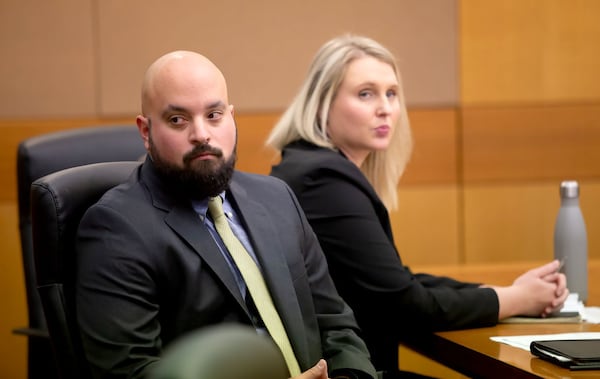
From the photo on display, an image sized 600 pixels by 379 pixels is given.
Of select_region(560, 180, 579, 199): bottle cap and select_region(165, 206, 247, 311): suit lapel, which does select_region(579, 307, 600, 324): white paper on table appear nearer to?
select_region(560, 180, 579, 199): bottle cap

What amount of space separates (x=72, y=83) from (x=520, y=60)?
2.13 meters

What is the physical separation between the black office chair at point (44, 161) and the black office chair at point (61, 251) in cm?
89

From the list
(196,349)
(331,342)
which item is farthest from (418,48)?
(196,349)

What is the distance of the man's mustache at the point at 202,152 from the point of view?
1.94 meters

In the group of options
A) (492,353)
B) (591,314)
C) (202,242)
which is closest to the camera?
(202,242)

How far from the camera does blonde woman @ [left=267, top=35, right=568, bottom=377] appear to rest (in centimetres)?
241

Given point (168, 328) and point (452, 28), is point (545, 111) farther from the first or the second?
point (168, 328)

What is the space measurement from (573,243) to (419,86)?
Result: 2.18 metres

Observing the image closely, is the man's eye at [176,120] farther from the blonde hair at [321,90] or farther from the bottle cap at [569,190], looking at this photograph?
the bottle cap at [569,190]

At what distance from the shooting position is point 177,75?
1.95m

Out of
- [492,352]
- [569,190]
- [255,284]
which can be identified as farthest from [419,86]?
[255,284]

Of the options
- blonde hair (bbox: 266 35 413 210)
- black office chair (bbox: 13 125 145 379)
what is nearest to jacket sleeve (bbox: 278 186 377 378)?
blonde hair (bbox: 266 35 413 210)

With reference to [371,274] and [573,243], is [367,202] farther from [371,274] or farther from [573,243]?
[573,243]

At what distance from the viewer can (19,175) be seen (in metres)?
2.96
